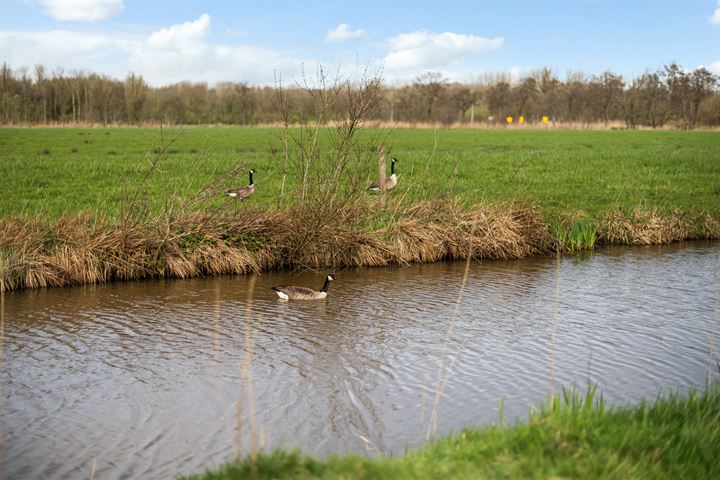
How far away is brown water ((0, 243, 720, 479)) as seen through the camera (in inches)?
280

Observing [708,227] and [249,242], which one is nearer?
[249,242]

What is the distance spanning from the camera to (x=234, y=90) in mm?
97250

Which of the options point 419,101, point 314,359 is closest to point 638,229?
point 314,359

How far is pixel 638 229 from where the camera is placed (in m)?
18.7

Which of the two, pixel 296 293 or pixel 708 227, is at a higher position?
pixel 708 227

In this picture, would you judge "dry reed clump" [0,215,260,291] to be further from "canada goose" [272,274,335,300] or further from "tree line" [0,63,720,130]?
"tree line" [0,63,720,130]

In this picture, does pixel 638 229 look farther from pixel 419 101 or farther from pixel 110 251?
pixel 419 101

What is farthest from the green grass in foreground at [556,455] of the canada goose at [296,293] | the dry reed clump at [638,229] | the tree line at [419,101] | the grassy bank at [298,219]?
the tree line at [419,101]

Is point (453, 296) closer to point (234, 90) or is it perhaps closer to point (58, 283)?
point (58, 283)

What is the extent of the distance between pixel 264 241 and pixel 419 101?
3161 inches

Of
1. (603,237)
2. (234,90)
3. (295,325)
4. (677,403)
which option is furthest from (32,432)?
(234,90)

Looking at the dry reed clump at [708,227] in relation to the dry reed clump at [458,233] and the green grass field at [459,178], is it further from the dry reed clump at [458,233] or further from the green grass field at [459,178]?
the dry reed clump at [458,233]

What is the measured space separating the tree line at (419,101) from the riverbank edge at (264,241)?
5374 centimetres

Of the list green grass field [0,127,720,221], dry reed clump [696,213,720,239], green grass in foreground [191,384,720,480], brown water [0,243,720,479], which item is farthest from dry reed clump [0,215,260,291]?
dry reed clump [696,213,720,239]
